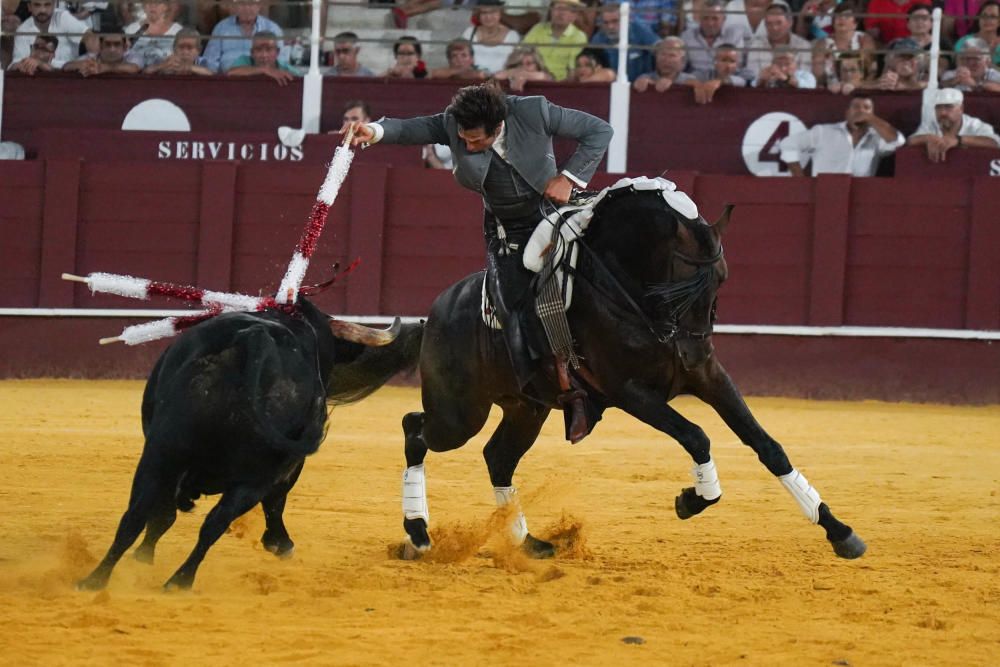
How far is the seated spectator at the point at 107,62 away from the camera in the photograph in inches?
480

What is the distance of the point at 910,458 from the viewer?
331 inches

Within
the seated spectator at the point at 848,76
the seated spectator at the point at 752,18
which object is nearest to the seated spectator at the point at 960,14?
the seated spectator at the point at 848,76

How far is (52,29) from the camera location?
1266 cm

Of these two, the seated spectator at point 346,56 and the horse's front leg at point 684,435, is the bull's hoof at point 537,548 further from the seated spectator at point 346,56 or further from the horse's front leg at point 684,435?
the seated spectator at point 346,56

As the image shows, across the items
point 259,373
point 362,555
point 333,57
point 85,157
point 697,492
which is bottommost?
point 362,555

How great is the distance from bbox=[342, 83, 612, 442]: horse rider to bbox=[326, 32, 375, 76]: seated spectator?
6597 millimetres

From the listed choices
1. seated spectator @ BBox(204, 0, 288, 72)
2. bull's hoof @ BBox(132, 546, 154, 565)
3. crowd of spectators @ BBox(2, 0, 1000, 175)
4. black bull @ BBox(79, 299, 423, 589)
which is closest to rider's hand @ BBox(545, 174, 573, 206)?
black bull @ BBox(79, 299, 423, 589)

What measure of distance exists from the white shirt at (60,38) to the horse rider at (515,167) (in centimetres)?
791

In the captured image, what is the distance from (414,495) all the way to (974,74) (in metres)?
7.50

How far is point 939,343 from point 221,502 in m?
7.83

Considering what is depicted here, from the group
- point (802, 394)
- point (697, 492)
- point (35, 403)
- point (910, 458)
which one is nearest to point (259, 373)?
point (697, 492)

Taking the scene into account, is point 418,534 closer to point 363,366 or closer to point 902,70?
point 363,366

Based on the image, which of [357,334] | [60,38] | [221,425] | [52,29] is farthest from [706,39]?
[221,425]

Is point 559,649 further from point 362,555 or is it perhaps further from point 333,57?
point 333,57
